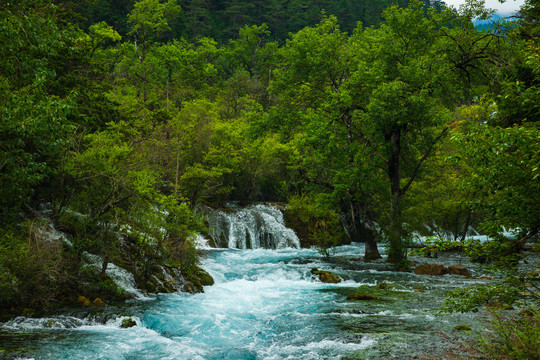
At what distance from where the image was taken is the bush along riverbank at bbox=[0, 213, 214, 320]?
10.6m

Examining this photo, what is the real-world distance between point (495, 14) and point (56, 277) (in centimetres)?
2058

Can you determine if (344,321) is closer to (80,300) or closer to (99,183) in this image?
(80,300)

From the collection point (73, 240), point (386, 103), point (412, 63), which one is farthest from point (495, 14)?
point (73, 240)

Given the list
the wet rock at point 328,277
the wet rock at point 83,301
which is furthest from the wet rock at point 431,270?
the wet rock at point 83,301

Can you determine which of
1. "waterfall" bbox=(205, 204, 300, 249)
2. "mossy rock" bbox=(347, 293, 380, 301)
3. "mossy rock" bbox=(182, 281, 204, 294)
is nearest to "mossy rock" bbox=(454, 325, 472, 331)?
"mossy rock" bbox=(347, 293, 380, 301)

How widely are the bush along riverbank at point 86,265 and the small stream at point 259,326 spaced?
2.34 ft

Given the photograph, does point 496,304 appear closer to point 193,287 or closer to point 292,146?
point 193,287

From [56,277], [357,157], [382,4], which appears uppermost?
[382,4]

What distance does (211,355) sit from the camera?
9.23 m

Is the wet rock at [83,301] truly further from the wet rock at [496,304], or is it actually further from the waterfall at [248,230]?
the waterfall at [248,230]

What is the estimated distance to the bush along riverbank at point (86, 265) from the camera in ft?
34.8

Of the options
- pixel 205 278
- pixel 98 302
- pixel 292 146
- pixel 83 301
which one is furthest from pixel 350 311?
pixel 292 146

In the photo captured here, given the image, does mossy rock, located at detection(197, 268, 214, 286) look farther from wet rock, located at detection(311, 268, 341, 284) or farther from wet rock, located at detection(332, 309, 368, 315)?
wet rock, located at detection(332, 309, 368, 315)

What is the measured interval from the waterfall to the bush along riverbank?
40.7 feet
